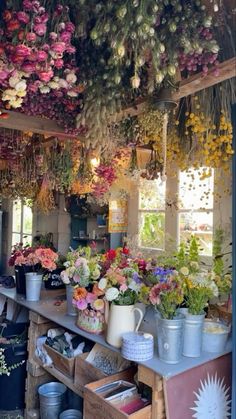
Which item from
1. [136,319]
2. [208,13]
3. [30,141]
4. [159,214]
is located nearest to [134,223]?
[159,214]

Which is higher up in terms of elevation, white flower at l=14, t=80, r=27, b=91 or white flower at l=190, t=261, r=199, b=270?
white flower at l=14, t=80, r=27, b=91

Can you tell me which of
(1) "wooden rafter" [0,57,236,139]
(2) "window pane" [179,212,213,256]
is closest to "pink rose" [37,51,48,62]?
(1) "wooden rafter" [0,57,236,139]

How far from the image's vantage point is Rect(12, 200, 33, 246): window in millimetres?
6801

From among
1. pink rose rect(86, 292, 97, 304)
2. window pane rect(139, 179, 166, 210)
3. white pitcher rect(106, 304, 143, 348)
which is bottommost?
white pitcher rect(106, 304, 143, 348)

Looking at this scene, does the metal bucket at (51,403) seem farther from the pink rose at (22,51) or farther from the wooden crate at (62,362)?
the pink rose at (22,51)

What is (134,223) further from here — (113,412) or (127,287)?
(113,412)

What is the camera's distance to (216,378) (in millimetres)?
1591

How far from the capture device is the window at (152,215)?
376cm

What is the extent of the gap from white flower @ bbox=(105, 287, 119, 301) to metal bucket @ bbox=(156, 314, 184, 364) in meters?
0.25

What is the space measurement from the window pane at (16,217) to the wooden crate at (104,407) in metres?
5.93

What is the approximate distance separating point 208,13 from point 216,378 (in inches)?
62.0

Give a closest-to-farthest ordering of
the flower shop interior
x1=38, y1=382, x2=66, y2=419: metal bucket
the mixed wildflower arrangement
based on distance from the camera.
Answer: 1. the flower shop interior
2. x1=38, y1=382, x2=66, y2=419: metal bucket
3. the mixed wildflower arrangement

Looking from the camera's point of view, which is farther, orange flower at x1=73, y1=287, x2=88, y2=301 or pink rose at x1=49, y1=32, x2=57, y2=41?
orange flower at x1=73, y1=287, x2=88, y2=301

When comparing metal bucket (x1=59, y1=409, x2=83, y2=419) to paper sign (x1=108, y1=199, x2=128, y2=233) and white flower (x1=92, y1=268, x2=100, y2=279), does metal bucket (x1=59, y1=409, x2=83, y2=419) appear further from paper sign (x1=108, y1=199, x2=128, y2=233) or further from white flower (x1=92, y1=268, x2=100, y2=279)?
paper sign (x1=108, y1=199, x2=128, y2=233)
